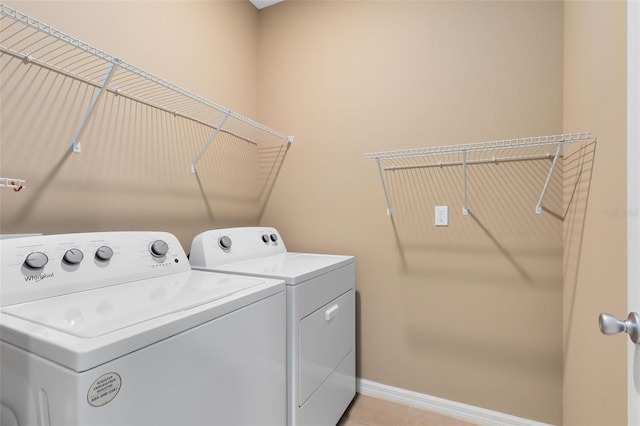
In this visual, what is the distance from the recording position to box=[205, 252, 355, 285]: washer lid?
127cm

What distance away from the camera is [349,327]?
1.78 meters

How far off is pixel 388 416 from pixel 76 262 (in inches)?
66.5

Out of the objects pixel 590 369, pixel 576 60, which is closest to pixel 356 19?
pixel 576 60


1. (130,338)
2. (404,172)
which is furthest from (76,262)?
(404,172)

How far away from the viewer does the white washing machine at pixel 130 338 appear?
608mm

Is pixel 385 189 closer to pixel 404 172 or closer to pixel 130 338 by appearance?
pixel 404 172

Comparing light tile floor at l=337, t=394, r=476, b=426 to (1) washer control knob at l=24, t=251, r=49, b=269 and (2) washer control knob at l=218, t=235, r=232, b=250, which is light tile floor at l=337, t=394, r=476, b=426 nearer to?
(2) washer control knob at l=218, t=235, r=232, b=250

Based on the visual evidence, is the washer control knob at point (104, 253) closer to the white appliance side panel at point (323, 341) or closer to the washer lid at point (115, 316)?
the washer lid at point (115, 316)

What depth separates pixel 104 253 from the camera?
1.10 meters

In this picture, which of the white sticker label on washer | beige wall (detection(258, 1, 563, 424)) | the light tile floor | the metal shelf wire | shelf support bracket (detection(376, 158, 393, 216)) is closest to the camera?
the white sticker label on washer

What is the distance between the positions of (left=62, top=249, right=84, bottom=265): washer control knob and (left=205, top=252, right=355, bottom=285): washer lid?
531 millimetres

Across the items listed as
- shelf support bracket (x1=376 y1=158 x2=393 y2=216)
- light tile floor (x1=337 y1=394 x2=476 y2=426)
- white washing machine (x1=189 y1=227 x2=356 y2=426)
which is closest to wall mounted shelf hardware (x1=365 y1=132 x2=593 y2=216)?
shelf support bracket (x1=376 y1=158 x2=393 y2=216)

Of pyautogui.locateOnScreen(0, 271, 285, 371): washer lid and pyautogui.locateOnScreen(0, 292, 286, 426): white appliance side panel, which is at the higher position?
pyautogui.locateOnScreen(0, 271, 285, 371): washer lid

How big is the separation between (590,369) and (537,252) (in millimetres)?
593
